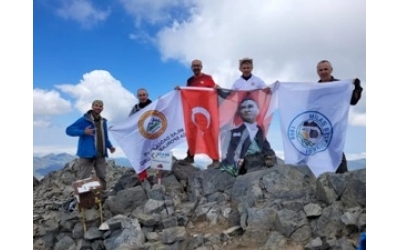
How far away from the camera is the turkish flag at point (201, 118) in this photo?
6938 millimetres

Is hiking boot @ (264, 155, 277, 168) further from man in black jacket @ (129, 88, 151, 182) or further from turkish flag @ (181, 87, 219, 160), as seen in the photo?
man in black jacket @ (129, 88, 151, 182)

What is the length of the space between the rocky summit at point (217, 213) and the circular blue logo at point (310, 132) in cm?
38

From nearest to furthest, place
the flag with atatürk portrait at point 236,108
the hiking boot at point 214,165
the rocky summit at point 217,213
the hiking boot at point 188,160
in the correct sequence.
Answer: the rocky summit at point 217,213 → the flag with atatürk portrait at point 236,108 → the hiking boot at point 214,165 → the hiking boot at point 188,160

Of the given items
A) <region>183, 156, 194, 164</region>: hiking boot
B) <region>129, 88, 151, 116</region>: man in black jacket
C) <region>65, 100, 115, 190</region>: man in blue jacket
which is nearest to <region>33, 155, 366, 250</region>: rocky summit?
<region>183, 156, 194, 164</region>: hiking boot

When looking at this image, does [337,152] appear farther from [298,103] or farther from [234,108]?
[234,108]

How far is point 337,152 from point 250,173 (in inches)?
51.9

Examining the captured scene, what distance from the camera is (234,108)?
6777mm

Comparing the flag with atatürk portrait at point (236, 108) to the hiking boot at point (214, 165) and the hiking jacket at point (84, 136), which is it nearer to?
the hiking boot at point (214, 165)

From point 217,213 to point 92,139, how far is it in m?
2.29

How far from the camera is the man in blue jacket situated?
668 centimetres

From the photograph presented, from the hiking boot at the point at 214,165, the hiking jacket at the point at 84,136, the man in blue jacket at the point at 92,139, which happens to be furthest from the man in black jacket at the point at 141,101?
the hiking boot at the point at 214,165

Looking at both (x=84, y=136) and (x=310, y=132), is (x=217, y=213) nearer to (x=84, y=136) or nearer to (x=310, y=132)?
(x=310, y=132)

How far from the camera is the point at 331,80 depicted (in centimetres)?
611
